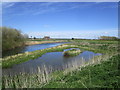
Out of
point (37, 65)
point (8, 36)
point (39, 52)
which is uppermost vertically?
point (8, 36)

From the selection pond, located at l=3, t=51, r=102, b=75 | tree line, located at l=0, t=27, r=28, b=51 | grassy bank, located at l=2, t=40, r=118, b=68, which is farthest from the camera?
tree line, located at l=0, t=27, r=28, b=51

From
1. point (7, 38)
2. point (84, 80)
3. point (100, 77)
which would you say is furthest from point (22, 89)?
point (7, 38)

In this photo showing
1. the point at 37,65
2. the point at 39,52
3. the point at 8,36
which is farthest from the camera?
the point at 39,52

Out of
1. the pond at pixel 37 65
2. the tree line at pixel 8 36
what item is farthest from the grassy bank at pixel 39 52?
the tree line at pixel 8 36

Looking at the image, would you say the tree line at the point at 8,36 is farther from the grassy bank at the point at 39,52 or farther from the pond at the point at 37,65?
the pond at the point at 37,65

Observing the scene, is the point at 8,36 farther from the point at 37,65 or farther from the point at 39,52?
the point at 37,65

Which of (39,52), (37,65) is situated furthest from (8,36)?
(37,65)

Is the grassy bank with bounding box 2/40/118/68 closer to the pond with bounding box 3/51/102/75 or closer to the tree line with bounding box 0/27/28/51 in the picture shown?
the pond with bounding box 3/51/102/75

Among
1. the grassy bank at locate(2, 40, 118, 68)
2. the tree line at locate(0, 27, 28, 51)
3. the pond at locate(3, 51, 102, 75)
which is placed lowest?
the pond at locate(3, 51, 102, 75)

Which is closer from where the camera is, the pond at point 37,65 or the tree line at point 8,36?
the pond at point 37,65

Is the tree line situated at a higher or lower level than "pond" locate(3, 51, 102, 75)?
higher

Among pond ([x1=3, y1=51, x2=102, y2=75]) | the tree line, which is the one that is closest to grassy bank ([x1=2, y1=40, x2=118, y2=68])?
pond ([x1=3, y1=51, x2=102, y2=75])

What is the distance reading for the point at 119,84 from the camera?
301 cm

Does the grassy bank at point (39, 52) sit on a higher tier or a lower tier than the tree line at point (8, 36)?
lower
